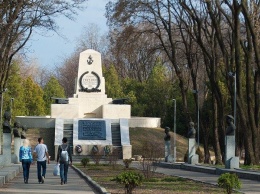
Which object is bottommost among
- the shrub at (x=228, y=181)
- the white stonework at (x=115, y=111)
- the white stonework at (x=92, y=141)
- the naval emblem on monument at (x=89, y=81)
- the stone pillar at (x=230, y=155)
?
the shrub at (x=228, y=181)

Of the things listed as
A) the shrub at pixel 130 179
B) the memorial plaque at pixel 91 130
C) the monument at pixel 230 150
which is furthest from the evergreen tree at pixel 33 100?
the shrub at pixel 130 179

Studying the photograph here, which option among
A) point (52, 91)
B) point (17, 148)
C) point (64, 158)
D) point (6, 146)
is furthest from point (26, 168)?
point (52, 91)

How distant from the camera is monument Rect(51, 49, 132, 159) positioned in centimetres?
6300

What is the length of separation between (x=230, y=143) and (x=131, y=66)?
66118mm

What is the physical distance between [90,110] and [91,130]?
708cm

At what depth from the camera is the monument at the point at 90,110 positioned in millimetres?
63003

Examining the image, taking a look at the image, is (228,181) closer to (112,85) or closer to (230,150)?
(230,150)

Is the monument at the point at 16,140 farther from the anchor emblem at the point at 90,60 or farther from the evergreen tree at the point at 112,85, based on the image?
the evergreen tree at the point at 112,85

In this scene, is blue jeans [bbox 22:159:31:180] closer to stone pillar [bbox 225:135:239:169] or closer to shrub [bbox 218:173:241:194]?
stone pillar [bbox 225:135:239:169]

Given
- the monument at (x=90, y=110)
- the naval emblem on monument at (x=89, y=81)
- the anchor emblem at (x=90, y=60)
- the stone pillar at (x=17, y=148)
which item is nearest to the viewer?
the stone pillar at (x=17, y=148)

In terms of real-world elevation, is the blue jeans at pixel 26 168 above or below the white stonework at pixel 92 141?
below

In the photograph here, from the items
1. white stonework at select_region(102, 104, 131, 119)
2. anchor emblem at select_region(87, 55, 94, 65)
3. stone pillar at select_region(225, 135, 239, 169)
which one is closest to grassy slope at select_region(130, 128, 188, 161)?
white stonework at select_region(102, 104, 131, 119)

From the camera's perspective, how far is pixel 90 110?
6938 centimetres

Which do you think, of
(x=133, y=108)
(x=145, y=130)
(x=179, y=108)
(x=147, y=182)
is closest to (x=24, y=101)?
(x=133, y=108)
